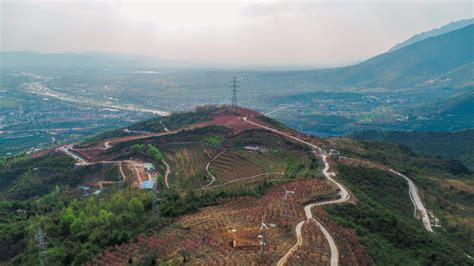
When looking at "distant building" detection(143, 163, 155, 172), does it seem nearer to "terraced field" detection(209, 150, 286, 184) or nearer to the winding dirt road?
"terraced field" detection(209, 150, 286, 184)

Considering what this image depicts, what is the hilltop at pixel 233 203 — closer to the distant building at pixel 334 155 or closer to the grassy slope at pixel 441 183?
the distant building at pixel 334 155

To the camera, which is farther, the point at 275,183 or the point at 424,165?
the point at 424,165

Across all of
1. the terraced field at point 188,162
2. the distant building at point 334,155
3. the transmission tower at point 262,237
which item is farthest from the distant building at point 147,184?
the distant building at point 334,155

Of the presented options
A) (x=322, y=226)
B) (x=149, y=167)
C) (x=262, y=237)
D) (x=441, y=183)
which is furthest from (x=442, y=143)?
(x=262, y=237)

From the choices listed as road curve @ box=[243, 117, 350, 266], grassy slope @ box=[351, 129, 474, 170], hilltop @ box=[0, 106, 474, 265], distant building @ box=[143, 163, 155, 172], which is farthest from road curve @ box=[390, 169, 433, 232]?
grassy slope @ box=[351, 129, 474, 170]

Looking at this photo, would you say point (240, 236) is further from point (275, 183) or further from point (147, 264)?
point (275, 183)

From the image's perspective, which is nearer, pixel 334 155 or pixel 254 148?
pixel 334 155

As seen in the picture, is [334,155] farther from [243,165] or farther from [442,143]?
[442,143]

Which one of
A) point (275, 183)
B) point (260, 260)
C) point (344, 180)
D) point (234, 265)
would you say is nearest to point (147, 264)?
point (234, 265)
